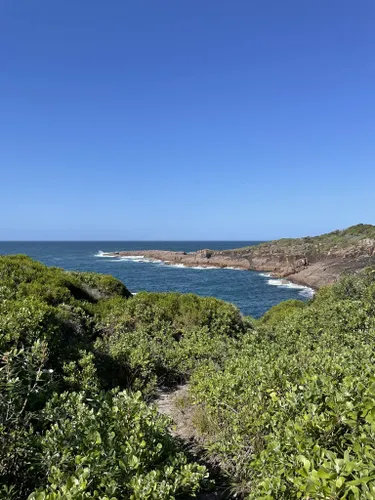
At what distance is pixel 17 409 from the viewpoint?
352cm

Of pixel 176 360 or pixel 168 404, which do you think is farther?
pixel 176 360

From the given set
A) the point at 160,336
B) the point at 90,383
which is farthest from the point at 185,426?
the point at 160,336

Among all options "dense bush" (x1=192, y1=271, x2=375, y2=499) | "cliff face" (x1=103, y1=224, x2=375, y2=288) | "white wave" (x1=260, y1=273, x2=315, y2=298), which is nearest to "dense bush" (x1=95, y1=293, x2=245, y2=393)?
"dense bush" (x1=192, y1=271, x2=375, y2=499)

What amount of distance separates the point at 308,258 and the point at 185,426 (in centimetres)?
5782

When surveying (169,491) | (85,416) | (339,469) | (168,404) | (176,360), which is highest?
(339,469)

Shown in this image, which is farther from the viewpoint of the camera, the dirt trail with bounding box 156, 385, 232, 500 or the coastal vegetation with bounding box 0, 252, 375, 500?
the dirt trail with bounding box 156, 385, 232, 500

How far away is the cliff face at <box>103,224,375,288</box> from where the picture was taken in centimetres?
4950

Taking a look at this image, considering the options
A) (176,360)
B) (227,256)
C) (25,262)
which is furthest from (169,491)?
(227,256)

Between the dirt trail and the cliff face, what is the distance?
126ft

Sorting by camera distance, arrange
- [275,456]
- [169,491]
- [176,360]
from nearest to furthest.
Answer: [169,491] → [275,456] → [176,360]

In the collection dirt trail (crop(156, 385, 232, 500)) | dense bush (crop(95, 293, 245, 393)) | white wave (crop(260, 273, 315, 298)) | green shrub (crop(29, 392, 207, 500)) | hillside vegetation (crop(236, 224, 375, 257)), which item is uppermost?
hillside vegetation (crop(236, 224, 375, 257))

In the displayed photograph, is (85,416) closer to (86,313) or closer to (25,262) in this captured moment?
(86,313)

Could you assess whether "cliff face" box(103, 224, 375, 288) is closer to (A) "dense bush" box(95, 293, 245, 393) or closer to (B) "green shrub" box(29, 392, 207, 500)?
(A) "dense bush" box(95, 293, 245, 393)

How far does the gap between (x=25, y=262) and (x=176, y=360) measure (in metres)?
7.91
